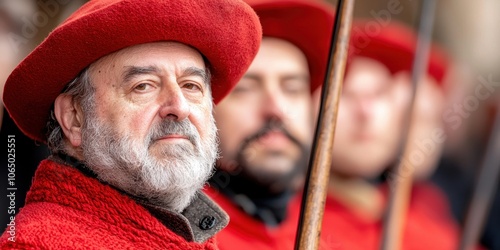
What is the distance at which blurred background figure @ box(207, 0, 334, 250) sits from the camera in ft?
4.28

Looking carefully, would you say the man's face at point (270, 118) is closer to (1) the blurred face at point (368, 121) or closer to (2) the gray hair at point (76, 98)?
(1) the blurred face at point (368, 121)

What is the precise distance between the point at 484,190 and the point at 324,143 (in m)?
0.91

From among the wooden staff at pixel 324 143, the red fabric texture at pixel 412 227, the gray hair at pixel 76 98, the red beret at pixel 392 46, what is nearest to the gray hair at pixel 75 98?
the gray hair at pixel 76 98

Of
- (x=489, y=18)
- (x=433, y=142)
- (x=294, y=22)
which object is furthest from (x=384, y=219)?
(x=489, y=18)

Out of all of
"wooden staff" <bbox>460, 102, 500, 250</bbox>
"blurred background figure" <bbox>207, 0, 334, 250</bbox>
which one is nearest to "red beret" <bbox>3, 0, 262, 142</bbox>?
Answer: "blurred background figure" <bbox>207, 0, 334, 250</bbox>

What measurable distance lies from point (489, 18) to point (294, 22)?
833mm

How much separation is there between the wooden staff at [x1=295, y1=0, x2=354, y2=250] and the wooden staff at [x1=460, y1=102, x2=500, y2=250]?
0.72 metres

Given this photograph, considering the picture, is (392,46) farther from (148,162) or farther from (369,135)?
(148,162)

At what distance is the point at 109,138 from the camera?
3.19 feet

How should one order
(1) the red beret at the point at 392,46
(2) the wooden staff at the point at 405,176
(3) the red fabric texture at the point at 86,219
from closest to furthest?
(3) the red fabric texture at the point at 86,219
(2) the wooden staff at the point at 405,176
(1) the red beret at the point at 392,46

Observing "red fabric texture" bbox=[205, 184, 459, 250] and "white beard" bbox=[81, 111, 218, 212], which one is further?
"red fabric texture" bbox=[205, 184, 459, 250]

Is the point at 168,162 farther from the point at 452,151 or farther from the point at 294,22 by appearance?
the point at 452,151

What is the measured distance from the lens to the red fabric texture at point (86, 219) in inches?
36.0

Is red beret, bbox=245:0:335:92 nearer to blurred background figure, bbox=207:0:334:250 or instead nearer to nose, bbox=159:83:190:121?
blurred background figure, bbox=207:0:334:250
